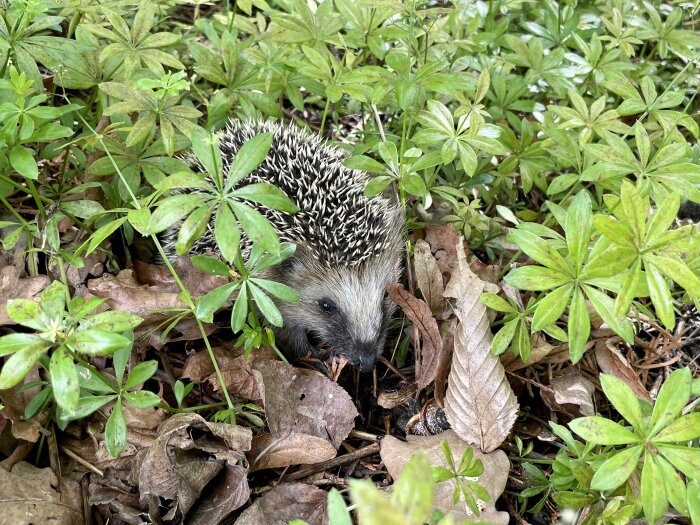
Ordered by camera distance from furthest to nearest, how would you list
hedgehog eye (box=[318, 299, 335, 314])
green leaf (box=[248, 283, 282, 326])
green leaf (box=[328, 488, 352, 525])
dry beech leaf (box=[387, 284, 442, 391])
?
hedgehog eye (box=[318, 299, 335, 314]) < dry beech leaf (box=[387, 284, 442, 391]) < green leaf (box=[248, 283, 282, 326]) < green leaf (box=[328, 488, 352, 525])

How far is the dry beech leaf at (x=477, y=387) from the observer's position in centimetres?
264

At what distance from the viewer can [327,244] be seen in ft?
10.7

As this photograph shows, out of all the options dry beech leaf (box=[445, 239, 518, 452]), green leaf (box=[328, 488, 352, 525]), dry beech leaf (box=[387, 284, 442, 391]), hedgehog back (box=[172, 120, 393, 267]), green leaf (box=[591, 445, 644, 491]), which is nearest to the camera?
green leaf (box=[328, 488, 352, 525])

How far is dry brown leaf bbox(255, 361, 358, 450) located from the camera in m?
2.77

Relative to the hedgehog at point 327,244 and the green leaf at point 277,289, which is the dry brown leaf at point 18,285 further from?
the green leaf at point 277,289

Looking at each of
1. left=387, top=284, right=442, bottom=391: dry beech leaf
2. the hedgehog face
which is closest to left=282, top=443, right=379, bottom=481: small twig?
left=387, top=284, right=442, bottom=391: dry beech leaf

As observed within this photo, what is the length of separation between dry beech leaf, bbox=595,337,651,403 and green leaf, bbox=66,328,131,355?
212 centimetres

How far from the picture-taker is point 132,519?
244 centimetres

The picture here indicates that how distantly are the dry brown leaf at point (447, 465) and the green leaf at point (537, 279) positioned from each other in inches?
28.6

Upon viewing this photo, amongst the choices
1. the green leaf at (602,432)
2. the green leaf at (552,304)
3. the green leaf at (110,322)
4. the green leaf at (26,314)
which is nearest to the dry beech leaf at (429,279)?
the green leaf at (552,304)

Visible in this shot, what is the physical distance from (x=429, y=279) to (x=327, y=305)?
63 cm

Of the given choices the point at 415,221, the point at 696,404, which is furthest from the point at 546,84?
the point at 696,404

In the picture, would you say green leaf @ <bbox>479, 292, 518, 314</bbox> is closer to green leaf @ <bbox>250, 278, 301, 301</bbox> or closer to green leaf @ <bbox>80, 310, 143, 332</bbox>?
green leaf @ <bbox>250, 278, 301, 301</bbox>

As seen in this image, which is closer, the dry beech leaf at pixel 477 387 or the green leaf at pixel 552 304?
the green leaf at pixel 552 304
